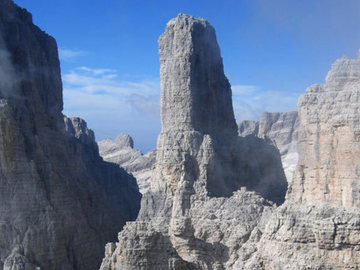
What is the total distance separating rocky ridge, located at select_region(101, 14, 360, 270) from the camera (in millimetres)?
13633

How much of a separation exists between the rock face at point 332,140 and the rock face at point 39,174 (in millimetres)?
11667

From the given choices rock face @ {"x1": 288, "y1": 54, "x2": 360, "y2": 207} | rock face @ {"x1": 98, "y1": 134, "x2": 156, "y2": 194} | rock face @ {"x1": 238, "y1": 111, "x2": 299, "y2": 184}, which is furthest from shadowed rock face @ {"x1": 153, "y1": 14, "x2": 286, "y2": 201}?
rock face @ {"x1": 238, "y1": 111, "x2": 299, "y2": 184}

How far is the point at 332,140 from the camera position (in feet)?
72.8

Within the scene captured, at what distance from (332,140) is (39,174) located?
14425mm

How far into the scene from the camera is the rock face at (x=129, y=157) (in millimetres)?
64850

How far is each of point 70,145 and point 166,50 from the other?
288 inches

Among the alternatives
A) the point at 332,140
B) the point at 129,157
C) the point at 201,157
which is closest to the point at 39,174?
the point at 201,157

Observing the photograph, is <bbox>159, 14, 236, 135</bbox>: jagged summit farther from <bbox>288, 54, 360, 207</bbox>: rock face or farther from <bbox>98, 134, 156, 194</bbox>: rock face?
<bbox>98, 134, 156, 194</bbox>: rock face

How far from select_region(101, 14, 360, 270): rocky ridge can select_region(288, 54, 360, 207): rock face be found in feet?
0.22

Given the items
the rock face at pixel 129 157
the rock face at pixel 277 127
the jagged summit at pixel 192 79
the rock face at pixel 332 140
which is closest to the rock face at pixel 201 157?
the jagged summit at pixel 192 79

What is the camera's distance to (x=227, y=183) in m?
33.9

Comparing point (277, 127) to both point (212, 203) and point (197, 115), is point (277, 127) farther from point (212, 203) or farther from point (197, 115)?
point (212, 203)

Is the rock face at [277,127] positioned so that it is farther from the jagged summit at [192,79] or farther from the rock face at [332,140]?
the rock face at [332,140]

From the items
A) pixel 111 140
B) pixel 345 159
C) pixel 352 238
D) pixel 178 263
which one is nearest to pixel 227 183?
pixel 345 159
